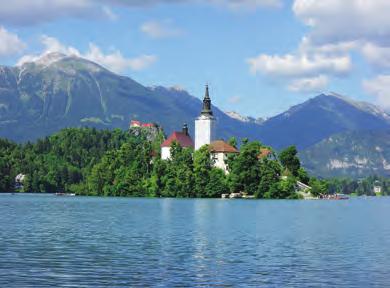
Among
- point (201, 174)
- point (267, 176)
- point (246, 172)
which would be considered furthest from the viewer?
point (201, 174)

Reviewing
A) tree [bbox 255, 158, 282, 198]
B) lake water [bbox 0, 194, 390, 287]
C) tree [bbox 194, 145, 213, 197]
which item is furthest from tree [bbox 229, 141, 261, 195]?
lake water [bbox 0, 194, 390, 287]

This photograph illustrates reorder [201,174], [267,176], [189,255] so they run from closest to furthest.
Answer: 1. [189,255]
2. [267,176]
3. [201,174]

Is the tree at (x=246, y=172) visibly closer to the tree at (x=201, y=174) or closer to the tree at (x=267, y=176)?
the tree at (x=267, y=176)

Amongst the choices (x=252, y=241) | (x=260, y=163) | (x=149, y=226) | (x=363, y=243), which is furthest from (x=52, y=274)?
(x=260, y=163)

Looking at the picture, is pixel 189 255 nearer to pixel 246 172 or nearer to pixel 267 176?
pixel 267 176

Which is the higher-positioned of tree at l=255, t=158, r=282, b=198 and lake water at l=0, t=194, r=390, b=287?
tree at l=255, t=158, r=282, b=198

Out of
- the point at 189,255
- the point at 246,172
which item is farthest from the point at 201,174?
the point at 189,255

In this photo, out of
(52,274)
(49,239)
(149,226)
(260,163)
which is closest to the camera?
(52,274)

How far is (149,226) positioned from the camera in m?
78.4

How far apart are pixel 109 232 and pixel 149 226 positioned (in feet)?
33.0

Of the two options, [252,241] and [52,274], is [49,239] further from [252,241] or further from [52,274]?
[52,274]

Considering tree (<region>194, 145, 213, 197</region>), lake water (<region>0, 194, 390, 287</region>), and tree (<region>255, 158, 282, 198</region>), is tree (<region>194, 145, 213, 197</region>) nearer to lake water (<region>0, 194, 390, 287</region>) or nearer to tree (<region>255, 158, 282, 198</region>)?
tree (<region>255, 158, 282, 198</region>)

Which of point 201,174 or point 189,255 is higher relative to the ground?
point 201,174

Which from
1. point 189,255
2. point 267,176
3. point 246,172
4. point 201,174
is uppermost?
point 246,172
